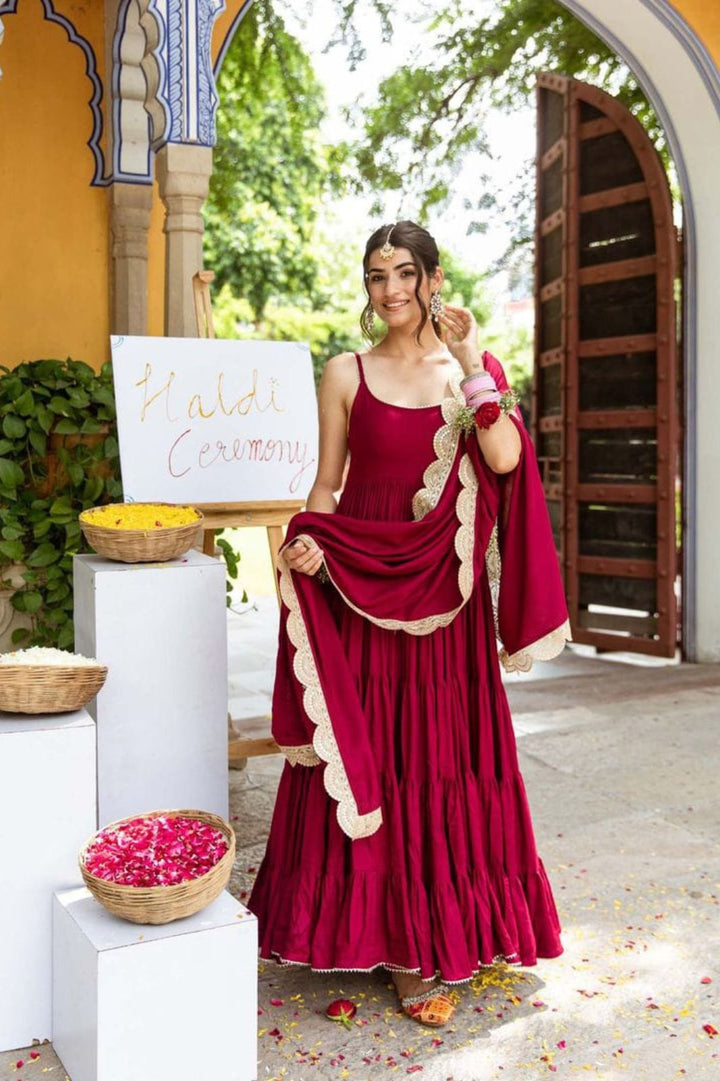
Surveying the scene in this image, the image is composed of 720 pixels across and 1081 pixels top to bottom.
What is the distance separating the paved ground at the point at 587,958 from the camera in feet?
7.38

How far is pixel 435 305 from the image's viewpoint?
249cm

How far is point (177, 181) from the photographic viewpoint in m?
3.44

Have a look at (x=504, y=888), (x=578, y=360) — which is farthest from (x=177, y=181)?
(x=578, y=360)

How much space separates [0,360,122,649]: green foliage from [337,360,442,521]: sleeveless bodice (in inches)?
57.2

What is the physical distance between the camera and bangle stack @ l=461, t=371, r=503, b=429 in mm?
2373

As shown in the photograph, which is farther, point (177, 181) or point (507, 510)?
point (177, 181)

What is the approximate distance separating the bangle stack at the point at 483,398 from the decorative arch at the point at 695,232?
11.9ft

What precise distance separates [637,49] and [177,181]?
10.4 feet

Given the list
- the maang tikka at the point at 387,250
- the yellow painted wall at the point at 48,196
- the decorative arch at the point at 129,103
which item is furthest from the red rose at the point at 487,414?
the yellow painted wall at the point at 48,196

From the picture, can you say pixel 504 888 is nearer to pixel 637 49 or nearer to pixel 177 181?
pixel 177 181

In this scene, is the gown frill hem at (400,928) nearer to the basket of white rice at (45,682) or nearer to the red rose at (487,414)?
the basket of white rice at (45,682)

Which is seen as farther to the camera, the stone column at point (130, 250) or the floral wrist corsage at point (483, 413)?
the stone column at point (130, 250)

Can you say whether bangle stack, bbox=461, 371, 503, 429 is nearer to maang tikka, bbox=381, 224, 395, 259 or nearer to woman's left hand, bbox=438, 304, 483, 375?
woman's left hand, bbox=438, 304, 483, 375

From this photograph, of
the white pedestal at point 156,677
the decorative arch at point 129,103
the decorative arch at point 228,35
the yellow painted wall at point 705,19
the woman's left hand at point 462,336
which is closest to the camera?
the woman's left hand at point 462,336
